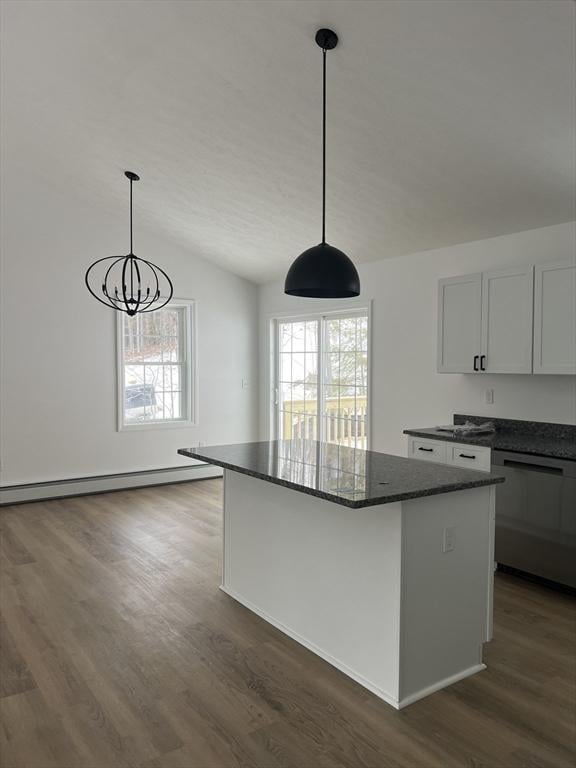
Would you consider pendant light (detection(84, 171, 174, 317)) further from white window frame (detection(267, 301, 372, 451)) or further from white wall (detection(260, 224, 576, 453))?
white wall (detection(260, 224, 576, 453))

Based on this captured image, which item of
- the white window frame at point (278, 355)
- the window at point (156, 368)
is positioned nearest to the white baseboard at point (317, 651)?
the white window frame at point (278, 355)

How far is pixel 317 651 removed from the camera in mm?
2871

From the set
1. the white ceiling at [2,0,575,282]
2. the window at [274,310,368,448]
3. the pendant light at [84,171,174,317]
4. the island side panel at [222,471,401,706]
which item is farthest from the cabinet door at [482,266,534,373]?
the pendant light at [84,171,174,317]

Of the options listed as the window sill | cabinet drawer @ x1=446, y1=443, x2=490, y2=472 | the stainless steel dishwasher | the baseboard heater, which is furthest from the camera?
the window sill

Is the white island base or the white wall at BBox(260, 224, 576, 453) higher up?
the white wall at BBox(260, 224, 576, 453)

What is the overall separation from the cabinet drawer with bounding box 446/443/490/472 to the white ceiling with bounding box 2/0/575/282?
1.72 meters

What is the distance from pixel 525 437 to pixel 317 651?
230 centimetres

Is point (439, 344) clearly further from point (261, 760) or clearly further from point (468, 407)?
point (261, 760)

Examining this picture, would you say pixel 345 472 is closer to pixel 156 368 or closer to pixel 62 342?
pixel 62 342

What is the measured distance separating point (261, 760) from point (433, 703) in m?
0.80

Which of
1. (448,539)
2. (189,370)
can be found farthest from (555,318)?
(189,370)

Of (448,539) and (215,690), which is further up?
(448,539)

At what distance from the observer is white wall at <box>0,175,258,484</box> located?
5.75 metres

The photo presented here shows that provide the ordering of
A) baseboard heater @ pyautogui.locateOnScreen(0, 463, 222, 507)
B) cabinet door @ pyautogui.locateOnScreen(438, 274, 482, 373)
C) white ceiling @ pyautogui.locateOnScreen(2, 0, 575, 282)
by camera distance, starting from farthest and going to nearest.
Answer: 1. baseboard heater @ pyautogui.locateOnScreen(0, 463, 222, 507)
2. cabinet door @ pyautogui.locateOnScreen(438, 274, 482, 373)
3. white ceiling @ pyautogui.locateOnScreen(2, 0, 575, 282)
